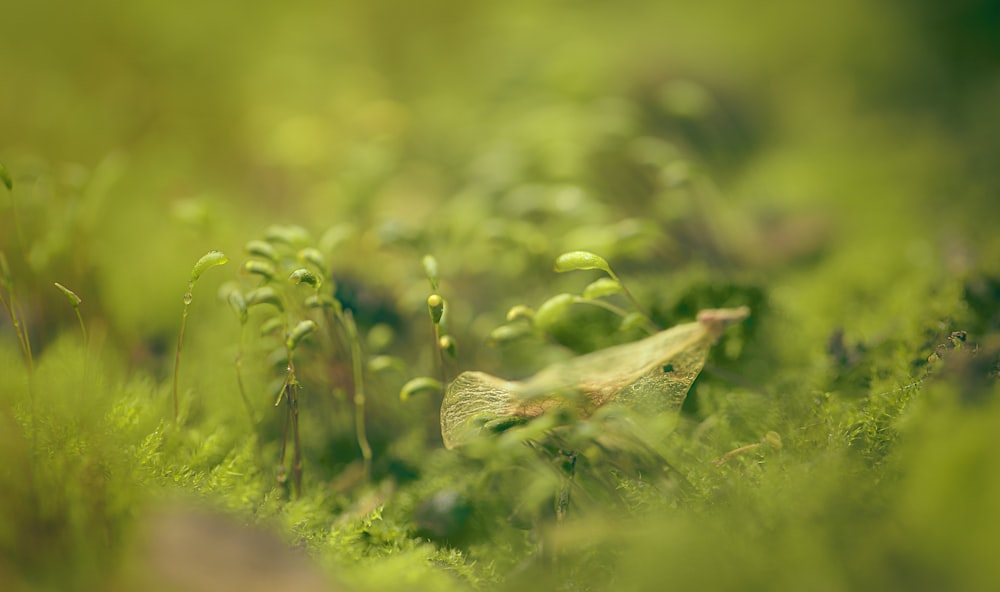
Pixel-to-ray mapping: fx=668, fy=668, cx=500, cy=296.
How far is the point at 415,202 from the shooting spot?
1411mm

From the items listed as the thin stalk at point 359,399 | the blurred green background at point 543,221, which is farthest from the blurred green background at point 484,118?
the thin stalk at point 359,399

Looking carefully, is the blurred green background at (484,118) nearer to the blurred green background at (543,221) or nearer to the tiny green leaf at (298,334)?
the blurred green background at (543,221)

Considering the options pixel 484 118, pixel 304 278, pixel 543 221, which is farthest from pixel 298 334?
pixel 484 118

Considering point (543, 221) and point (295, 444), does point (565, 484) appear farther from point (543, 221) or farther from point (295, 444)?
point (543, 221)

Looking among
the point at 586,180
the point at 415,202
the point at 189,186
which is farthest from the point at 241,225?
the point at 586,180

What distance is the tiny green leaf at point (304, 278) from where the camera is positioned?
0.66 m

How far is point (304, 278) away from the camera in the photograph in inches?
26.5

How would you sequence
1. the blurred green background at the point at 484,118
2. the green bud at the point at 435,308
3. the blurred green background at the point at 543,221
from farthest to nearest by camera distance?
the blurred green background at the point at 484,118, the green bud at the point at 435,308, the blurred green background at the point at 543,221

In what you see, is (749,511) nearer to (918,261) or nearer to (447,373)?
(447,373)

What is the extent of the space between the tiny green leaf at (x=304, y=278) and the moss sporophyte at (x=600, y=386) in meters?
0.18

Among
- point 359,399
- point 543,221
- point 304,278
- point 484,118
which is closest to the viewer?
point 304,278

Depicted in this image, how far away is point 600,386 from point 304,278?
320 millimetres

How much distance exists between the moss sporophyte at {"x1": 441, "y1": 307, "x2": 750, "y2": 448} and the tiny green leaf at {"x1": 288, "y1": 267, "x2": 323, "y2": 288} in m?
0.18

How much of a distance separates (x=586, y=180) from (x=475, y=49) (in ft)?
3.03
